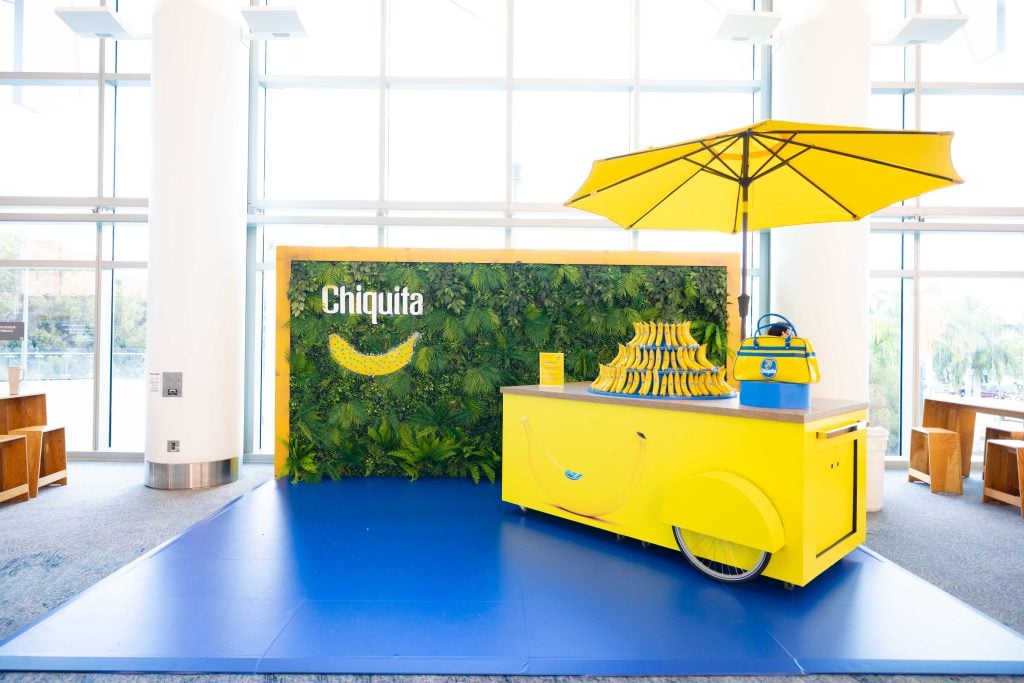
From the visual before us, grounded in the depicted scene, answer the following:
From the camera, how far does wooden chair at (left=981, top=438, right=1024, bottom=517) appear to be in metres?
5.22

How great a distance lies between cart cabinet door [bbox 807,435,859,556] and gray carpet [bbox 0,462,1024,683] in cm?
78

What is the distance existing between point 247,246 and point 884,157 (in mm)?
6673

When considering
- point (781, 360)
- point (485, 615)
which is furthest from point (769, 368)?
point (485, 615)

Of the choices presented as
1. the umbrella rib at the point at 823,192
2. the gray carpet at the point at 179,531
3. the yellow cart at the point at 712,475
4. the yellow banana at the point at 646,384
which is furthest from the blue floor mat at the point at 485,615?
the umbrella rib at the point at 823,192

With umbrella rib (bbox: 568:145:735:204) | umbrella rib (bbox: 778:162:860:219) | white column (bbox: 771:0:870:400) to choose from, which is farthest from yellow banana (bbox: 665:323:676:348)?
white column (bbox: 771:0:870:400)

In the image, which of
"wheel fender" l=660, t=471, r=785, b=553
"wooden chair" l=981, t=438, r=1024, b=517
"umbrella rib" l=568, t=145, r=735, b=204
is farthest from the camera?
"wooden chair" l=981, t=438, r=1024, b=517

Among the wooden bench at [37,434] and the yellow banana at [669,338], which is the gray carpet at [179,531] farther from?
the yellow banana at [669,338]

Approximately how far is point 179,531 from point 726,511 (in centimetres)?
408

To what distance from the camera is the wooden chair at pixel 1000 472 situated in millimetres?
5219

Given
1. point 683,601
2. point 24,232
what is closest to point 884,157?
point 683,601

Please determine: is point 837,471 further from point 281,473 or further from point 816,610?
point 281,473

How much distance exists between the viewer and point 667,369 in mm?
3703

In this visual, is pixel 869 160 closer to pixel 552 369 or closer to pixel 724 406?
pixel 724 406

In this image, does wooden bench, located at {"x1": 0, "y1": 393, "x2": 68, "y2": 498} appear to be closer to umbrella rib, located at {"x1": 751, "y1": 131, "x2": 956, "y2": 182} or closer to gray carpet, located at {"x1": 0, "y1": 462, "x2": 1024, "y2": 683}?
gray carpet, located at {"x1": 0, "y1": 462, "x2": 1024, "y2": 683}
